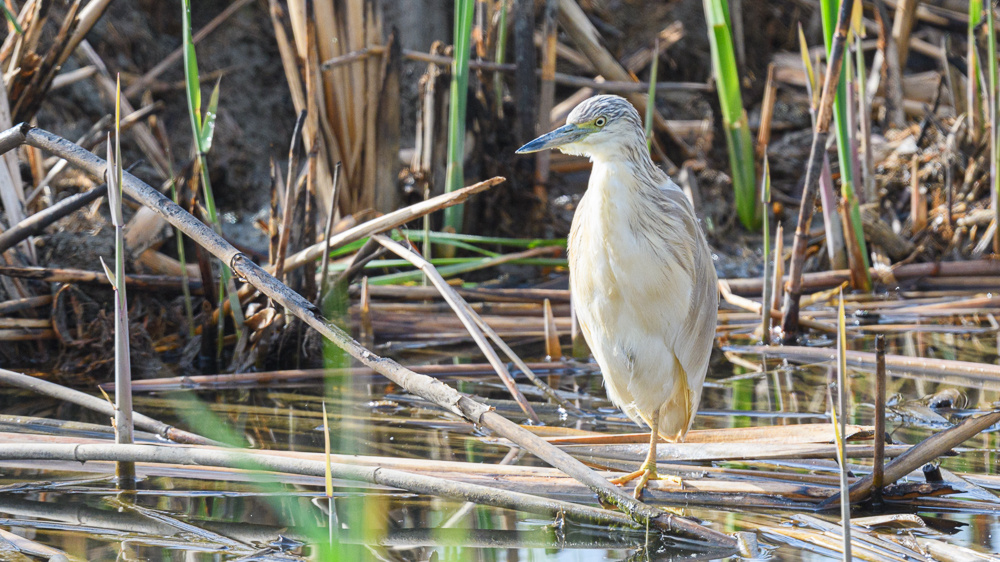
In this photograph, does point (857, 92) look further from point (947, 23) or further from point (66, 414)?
point (66, 414)

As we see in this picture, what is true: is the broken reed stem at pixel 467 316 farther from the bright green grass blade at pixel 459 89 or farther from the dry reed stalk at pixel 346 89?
the dry reed stalk at pixel 346 89

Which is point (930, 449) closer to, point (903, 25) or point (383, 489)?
point (383, 489)

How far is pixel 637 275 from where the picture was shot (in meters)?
2.83

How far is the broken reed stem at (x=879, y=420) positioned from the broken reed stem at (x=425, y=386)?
47 cm

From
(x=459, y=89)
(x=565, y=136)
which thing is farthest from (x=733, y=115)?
(x=565, y=136)

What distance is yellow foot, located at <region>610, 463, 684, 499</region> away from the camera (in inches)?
106

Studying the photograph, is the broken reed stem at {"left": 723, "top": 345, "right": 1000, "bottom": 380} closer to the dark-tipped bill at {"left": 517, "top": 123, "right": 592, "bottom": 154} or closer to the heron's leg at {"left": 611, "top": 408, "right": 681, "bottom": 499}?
the heron's leg at {"left": 611, "top": 408, "right": 681, "bottom": 499}

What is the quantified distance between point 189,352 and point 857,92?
14.1ft

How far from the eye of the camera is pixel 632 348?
9.71 feet

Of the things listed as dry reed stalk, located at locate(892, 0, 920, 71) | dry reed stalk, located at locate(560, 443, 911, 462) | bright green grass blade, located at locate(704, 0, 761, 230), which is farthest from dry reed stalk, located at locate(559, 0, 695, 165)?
dry reed stalk, located at locate(560, 443, 911, 462)

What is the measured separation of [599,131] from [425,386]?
98cm

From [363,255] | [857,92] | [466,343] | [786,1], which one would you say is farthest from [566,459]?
[786,1]

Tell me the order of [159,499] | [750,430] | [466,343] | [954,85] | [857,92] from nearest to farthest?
1. [159,499]
2. [750,430]
3. [466,343]
4. [857,92]
5. [954,85]

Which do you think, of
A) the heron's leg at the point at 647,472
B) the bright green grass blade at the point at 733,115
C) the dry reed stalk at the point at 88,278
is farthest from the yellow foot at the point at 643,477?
the bright green grass blade at the point at 733,115
